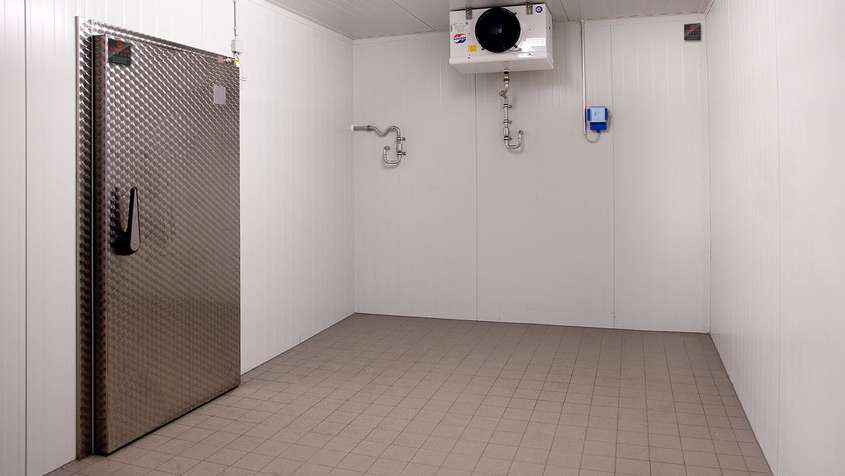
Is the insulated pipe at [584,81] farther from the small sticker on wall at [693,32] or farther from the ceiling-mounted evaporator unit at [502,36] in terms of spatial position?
the small sticker on wall at [693,32]

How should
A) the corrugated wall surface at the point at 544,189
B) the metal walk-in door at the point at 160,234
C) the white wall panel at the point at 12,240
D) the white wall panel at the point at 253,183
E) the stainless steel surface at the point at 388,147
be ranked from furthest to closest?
the stainless steel surface at the point at 388,147 → the corrugated wall surface at the point at 544,189 → the metal walk-in door at the point at 160,234 → the white wall panel at the point at 253,183 → the white wall panel at the point at 12,240

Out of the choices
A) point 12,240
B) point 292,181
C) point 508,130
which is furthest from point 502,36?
point 12,240

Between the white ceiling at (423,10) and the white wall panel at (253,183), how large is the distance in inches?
7.3

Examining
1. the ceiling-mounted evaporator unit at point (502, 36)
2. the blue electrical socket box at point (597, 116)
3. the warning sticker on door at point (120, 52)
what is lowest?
the warning sticker on door at point (120, 52)

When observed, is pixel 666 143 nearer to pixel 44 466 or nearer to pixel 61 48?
pixel 61 48

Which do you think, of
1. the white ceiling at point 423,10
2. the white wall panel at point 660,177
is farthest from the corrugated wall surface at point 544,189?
the white ceiling at point 423,10

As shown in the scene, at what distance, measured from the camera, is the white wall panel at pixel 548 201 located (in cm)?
578

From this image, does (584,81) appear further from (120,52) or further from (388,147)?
(120,52)

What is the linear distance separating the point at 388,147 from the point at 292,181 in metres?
1.41

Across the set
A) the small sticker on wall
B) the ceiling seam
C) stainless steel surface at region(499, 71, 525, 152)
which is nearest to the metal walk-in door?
the ceiling seam

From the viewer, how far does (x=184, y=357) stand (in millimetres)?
3662

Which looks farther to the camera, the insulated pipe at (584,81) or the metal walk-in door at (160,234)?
the insulated pipe at (584,81)

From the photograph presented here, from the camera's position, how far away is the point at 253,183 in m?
4.59

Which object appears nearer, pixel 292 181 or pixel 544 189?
pixel 292 181
